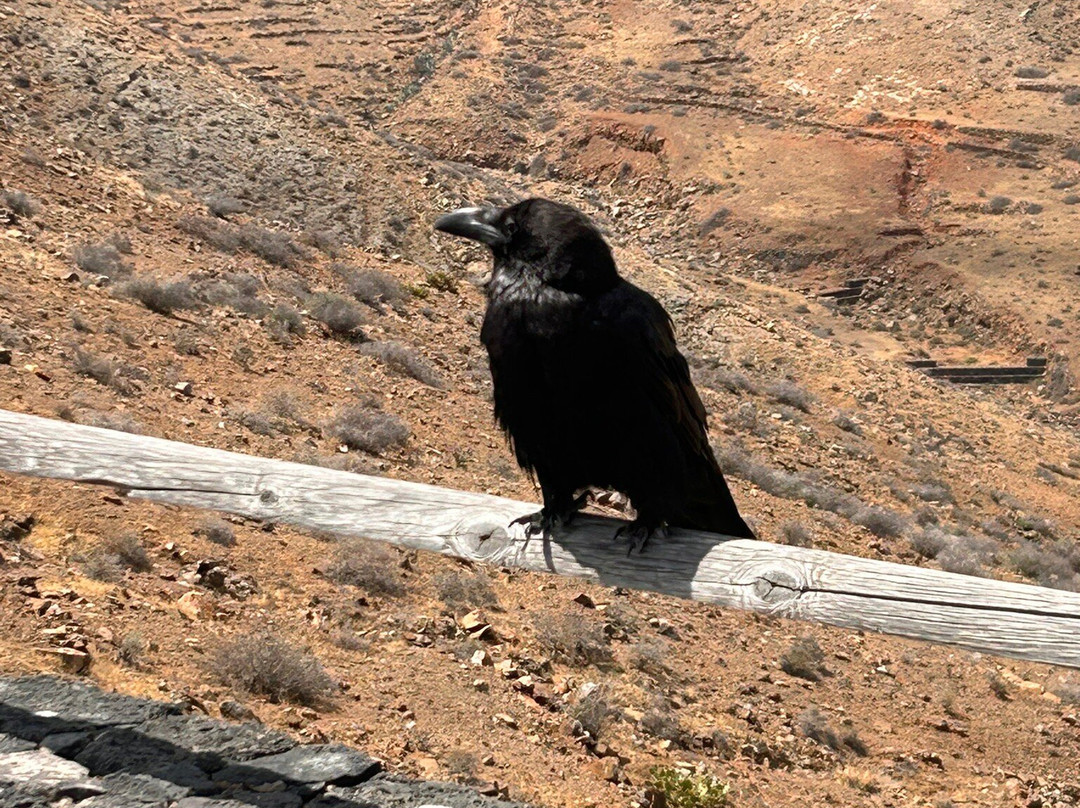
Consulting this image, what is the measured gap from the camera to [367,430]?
39.8 ft

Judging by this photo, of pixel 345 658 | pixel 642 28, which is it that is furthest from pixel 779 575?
pixel 642 28

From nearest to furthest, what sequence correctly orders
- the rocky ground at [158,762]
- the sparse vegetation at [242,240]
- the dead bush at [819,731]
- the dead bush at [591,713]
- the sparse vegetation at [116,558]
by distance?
the rocky ground at [158,762] → the sparse vegetation at [116,558] → the dead bush at [591,713] → the dead bush at [819,731] → the sparse vegetation at [242,240]

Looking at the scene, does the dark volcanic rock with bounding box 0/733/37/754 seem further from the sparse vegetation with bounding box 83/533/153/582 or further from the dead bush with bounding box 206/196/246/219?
the dead bush with bounding box 206/196/246/219

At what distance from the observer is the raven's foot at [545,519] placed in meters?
3.82

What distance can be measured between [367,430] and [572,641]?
14.6 feet

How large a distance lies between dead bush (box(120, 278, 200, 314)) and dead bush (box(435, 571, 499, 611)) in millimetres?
6101

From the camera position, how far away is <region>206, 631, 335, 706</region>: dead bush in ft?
20.1

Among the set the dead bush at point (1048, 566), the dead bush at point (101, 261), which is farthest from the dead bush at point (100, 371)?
the dead bush at point (1048, 566)

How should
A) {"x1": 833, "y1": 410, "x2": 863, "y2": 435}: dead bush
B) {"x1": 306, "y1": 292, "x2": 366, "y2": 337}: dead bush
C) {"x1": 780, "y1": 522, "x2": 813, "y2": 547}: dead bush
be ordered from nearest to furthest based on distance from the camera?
{"x1": 780, "y1": 522, "x2": 813, "y2": 547}: dead bush
{"x1": 306, "y1": 292, "x2": 366, "y2": 337}: dead bush
{"x1": 833, "y1": 410, "x2": 863, "y2": 435}: dead bush

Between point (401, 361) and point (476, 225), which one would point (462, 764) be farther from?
point (401, 361)

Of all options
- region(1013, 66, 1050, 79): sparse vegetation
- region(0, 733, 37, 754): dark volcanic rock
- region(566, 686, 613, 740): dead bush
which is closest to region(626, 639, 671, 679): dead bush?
region(566, 686, 613, 740): dead bush

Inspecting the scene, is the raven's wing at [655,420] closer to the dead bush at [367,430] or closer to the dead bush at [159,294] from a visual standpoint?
the dead bush at [367,430]

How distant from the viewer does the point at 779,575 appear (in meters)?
3.41

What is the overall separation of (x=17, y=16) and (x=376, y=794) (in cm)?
2367
